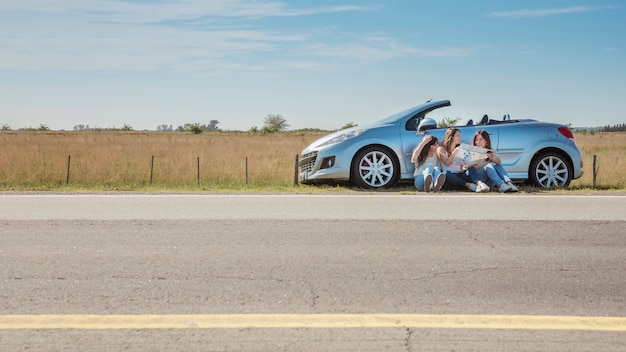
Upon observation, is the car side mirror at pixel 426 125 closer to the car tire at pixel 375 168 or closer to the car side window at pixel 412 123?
the car side window at pixel 412 123

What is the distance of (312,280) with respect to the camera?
199 inches

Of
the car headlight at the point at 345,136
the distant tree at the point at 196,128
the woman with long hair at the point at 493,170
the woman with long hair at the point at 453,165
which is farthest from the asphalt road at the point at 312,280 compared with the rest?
the distant tree at the point at 196,128

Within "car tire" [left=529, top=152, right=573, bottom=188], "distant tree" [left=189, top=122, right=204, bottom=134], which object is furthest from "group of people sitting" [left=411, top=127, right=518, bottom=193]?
"distant tree" [left=189, top=122, right=204, bottom=134]

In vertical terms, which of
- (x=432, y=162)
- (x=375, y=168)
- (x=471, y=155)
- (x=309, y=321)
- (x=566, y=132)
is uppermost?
(x=566, y=132)

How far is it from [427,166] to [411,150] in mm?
526

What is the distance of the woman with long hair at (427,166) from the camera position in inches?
468

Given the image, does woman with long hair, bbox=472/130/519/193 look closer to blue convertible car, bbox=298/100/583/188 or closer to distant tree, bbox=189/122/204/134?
blue convertible car, bbox=298/100/583/188

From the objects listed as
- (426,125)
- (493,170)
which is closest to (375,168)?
(426,125)

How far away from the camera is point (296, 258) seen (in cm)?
579

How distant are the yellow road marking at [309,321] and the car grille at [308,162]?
8622 millimetres

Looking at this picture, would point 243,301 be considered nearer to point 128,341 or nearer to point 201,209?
point 128,341

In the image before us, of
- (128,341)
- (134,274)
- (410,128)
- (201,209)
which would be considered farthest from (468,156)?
(128,341)

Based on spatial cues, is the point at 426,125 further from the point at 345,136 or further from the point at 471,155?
the point at 345,136

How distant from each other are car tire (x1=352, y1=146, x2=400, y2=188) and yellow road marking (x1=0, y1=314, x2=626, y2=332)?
26.6ft
